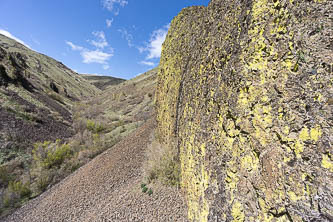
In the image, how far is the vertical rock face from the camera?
1542 mm

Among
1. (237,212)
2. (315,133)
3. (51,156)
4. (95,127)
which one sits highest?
(315,133)

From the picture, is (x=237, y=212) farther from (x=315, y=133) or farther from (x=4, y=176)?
(x=4, y=176)

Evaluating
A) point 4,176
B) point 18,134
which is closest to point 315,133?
point 4,176

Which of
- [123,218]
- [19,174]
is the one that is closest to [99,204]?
[123,218]

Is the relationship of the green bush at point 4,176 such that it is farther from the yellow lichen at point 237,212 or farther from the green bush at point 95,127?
the yellow lichen at point 237,212

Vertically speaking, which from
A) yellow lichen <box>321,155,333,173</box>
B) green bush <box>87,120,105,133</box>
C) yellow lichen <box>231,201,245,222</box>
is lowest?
green bush <box>87,120,105,133</box>

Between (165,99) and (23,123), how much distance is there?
13.5 m

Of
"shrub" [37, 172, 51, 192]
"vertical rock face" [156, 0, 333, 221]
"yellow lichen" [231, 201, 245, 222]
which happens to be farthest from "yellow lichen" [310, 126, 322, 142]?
"shrub" [37, 172, 51, 192]

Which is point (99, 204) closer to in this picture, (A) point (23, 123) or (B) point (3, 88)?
(A) point (23, 123)

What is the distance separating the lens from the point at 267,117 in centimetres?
192

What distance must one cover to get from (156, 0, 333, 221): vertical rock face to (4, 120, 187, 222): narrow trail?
3.27 feet

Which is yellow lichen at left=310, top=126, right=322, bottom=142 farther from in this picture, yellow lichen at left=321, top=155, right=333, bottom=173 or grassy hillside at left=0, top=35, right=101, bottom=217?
grassy hillside at left=0, top=35, right=101, bottom=217

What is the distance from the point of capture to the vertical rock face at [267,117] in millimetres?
1542

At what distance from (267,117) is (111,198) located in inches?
183
